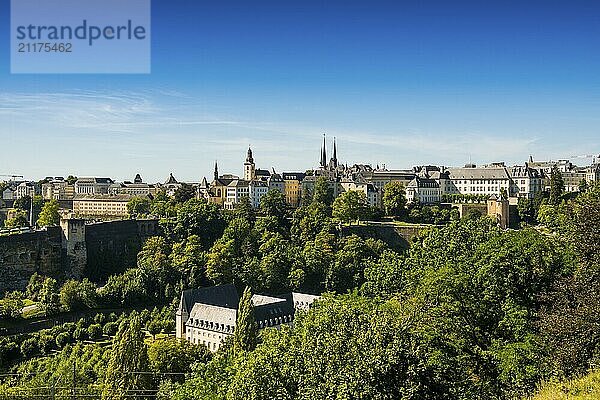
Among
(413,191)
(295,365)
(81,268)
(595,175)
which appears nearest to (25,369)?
(81,268)

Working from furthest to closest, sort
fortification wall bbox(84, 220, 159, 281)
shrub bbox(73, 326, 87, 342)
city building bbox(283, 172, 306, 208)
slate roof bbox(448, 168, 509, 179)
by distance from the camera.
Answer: city building bbox(283, 172, 306, 208) < slate roof bbox(448, 168, 509, 179) < fortification wall bbox(84, 220, 159, 281) < shrub bbox(73, 326, 87, 342)

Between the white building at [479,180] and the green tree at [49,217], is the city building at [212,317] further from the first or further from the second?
the white building at [479,180]

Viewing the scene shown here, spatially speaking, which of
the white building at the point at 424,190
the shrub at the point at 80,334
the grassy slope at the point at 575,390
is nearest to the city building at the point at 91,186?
the white building at the point at 424,190

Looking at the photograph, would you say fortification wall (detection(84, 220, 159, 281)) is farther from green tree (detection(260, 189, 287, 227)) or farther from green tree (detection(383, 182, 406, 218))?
green tree (detection(383, 182, 406, 218))

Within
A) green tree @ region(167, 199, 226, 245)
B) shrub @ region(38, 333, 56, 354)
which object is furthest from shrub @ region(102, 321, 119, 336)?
green tree @ region(167, 199, 226, 245)

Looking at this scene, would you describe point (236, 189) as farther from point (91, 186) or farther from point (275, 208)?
point (91, 186)

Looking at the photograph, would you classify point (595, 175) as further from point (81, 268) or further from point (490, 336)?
point (490, 336)

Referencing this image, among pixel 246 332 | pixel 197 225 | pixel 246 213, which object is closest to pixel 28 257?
pixel 197 225

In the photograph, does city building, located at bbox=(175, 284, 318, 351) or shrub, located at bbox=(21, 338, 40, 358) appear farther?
city building, located at bbox=(175, 284, 318, 351)
